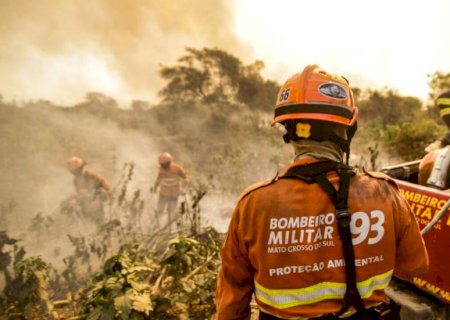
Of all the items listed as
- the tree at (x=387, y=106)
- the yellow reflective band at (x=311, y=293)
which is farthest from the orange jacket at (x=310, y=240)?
the tree at (x=387, y=106)

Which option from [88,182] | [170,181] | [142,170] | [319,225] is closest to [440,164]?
[319,225]

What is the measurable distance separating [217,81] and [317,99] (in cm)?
1803

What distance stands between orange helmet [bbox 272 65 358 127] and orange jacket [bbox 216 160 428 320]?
0.72ft

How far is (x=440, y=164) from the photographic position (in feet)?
9.21

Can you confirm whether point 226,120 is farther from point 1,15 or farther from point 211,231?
point 211,231

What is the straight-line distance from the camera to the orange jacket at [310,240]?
1378 mm

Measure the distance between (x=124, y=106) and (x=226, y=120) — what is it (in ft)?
14.5

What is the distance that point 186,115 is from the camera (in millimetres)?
15969

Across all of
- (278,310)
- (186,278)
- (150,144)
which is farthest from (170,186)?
(278,310)

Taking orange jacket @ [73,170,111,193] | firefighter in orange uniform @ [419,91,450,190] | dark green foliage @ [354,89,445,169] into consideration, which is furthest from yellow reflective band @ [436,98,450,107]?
orange jacket @ [73,170,111,193]

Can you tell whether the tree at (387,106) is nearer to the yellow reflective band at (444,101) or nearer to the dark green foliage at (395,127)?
the dark green foliage at (395,127)

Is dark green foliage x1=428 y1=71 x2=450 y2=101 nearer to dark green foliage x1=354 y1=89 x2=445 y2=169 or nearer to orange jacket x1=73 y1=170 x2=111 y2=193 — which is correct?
dark green foliage x1=354 y1=89 x2=445 y2=169

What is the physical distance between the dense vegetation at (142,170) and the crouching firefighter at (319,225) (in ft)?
5.67

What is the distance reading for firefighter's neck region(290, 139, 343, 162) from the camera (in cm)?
149
